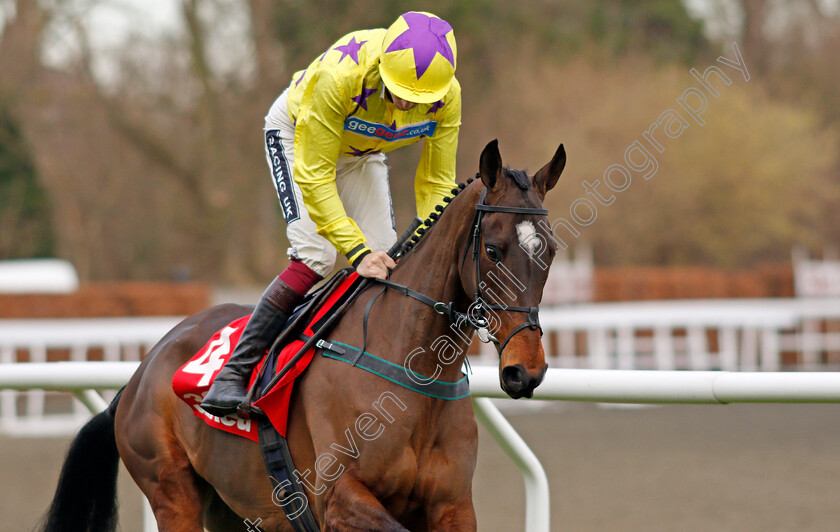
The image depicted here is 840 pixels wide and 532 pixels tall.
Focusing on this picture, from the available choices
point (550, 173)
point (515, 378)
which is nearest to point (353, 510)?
point (515, 378)

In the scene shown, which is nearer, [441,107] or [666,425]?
[441,107]

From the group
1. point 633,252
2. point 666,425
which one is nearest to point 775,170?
point 633,252

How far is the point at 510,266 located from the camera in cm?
263

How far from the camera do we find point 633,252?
21.5m

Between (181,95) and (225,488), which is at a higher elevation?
(181,95)

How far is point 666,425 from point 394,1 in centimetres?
1186

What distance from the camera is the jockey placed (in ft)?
9.93

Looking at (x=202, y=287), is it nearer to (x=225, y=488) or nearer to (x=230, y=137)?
(x=230, y=137)

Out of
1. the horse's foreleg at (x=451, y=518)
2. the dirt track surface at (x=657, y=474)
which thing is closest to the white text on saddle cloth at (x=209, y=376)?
the horse's foreleg at (x=451, y=518)

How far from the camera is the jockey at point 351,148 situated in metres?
3.03

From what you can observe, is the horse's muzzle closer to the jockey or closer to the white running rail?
the white running rail

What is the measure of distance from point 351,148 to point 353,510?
1289mm

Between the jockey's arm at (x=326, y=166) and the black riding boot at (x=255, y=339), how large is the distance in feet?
1.04

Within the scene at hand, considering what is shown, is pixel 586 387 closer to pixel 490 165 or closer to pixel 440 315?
pixel 440 315
